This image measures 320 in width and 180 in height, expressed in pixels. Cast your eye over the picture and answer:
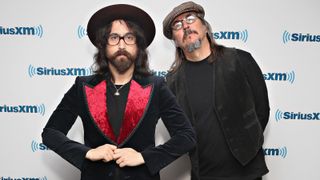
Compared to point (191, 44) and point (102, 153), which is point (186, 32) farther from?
point (102, 153)

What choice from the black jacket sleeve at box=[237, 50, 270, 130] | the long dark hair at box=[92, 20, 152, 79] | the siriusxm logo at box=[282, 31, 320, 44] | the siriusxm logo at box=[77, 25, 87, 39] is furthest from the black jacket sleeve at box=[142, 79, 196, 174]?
the siriusxm logo at box=[282, 31, 320, 44]

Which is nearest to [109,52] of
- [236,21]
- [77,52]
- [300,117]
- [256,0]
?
[77,52]

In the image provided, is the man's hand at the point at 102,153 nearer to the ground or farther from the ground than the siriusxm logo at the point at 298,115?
farther from the ground

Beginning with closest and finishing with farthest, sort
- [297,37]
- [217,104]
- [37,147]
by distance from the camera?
[217,104] → [297,37] → [37,147]

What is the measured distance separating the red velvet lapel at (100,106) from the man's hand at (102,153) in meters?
0.07

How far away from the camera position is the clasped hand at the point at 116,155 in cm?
131

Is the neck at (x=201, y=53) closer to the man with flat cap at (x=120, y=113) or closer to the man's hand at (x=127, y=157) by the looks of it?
the man with flat cap at (x=120, y=113)

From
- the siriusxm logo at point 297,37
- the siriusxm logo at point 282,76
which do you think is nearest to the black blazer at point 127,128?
the siriusxm logo at point 282,76

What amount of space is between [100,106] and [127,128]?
0.52 ft

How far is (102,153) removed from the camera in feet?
4.28

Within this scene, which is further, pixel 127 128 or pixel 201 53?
pixel 201 53

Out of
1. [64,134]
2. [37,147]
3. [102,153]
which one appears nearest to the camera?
Result: [102,153]

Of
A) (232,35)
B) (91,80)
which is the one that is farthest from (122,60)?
(232,35)

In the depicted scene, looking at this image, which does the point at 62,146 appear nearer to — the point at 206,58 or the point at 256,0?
the point at 206,58
